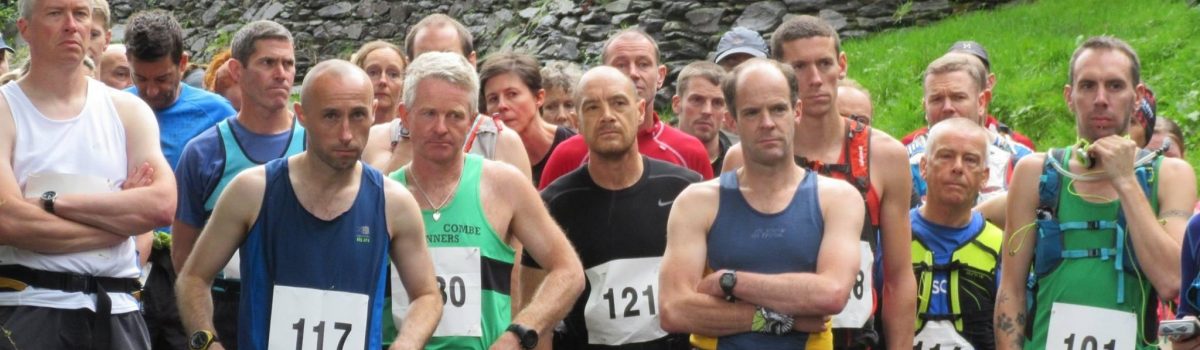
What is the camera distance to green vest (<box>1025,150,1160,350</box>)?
20.5 ft

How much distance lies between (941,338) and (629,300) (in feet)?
4.76

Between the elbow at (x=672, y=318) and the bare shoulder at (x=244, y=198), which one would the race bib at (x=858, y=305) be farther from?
the bare shoulder at (x=244, y=198)

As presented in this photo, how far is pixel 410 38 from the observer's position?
358 inches

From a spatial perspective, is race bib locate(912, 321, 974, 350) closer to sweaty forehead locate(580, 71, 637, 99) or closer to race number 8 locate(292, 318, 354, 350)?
sweaty forehead locate(580, 71, 637, 99)

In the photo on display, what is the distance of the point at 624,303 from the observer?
655 centimetres

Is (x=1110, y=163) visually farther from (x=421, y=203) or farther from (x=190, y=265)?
(x=190, y=265)

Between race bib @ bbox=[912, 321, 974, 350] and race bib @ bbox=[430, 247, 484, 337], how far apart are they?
2.13 m

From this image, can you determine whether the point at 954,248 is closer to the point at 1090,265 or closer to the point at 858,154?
the point at 858,154

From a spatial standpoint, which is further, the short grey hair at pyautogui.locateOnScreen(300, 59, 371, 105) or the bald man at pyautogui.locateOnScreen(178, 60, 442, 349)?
the short grey hair at pyautogui.locateOnScreen(300, 59, 371, 105)

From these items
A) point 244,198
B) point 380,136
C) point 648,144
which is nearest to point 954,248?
point 648,144

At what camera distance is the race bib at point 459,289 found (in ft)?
19.4

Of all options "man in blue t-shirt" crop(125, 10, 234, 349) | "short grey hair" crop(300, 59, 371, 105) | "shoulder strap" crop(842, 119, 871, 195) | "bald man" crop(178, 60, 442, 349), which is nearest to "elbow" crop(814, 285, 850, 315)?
"shoulder strap" crop(842, 119, 871, 195)

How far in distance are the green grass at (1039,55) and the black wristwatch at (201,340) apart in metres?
7.87

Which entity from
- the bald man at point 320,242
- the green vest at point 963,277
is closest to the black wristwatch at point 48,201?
the bald man at point 320,242
